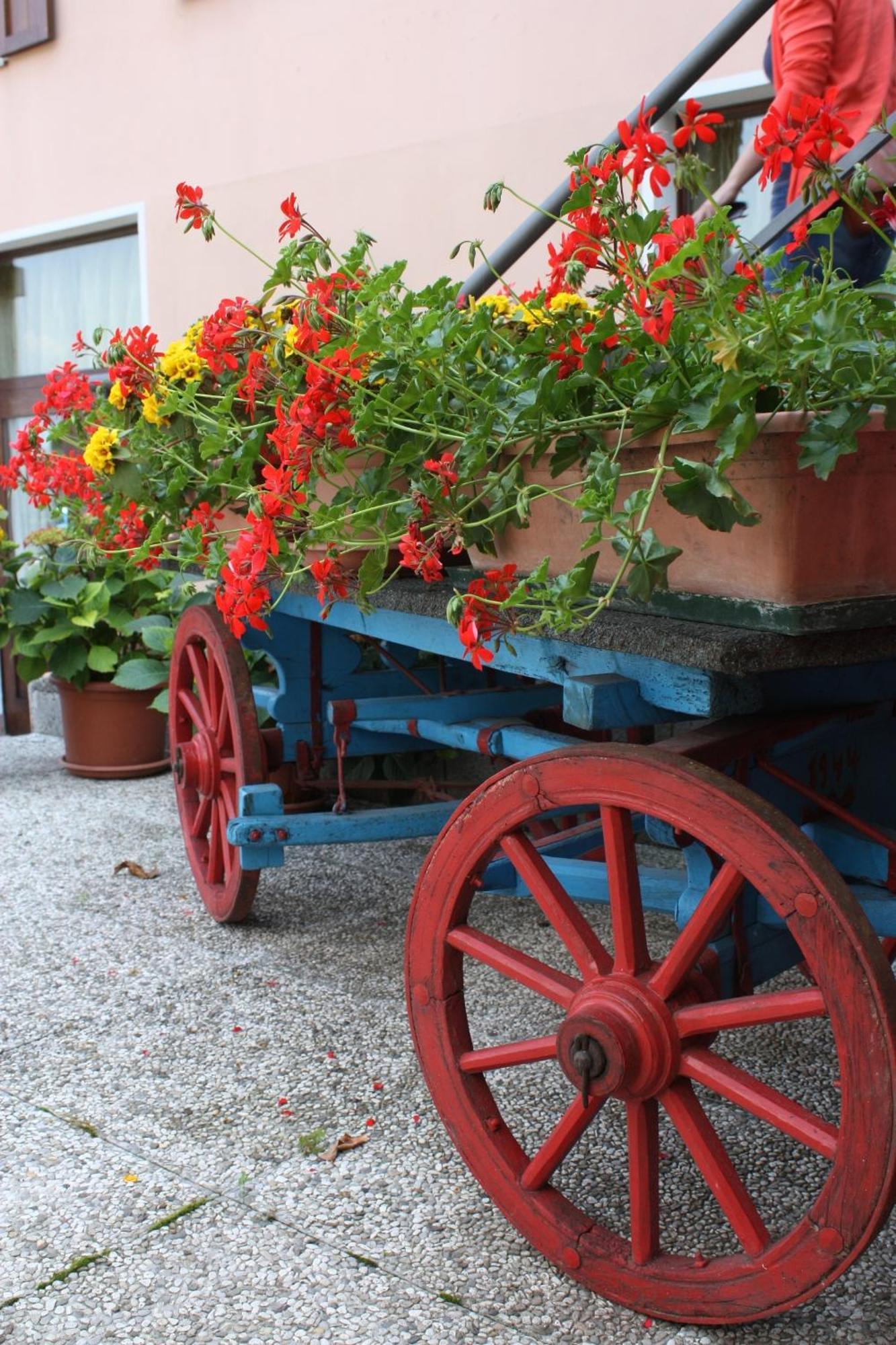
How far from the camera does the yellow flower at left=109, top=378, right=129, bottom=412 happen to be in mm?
2678

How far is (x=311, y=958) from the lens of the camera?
3029 mm

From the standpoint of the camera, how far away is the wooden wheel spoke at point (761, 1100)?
1.48m

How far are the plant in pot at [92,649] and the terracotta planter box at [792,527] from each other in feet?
11.6

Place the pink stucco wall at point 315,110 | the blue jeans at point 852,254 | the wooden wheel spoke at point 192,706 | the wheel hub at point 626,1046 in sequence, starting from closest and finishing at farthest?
1. the wheel hub at point 626,1046
2. the blue jeans at point 852,254
3. the wooden wheel spoke at point 192,706
4. the pink stucco wall at point 315,110

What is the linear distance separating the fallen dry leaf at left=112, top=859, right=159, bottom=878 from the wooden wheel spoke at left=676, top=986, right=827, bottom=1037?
7.85 feet

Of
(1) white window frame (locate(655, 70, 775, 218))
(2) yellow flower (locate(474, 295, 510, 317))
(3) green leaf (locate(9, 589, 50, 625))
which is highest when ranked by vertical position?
(1) white window frame (locate(655, 70, 775, 218))

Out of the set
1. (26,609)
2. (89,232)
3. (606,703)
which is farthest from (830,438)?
(89,232)

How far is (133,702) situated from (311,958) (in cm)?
222

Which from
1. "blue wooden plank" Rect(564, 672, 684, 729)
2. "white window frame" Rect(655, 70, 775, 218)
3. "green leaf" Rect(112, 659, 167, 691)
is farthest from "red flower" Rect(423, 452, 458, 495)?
"green leaf" Rect(112, 659, 167, 691)

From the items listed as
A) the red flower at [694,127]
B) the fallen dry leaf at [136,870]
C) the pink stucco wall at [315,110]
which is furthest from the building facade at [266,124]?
the red flower at [694,127]

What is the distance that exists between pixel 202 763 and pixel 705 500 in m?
2.06

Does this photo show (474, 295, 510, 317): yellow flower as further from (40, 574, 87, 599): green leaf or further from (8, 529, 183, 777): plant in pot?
(40, 574, 87, 599): green leaf

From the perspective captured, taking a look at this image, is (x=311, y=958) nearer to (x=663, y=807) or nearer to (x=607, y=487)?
(x=663, y=807)

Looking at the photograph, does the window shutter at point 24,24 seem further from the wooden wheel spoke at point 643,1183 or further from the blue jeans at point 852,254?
the wooden wheel spoke at point 643,1183
